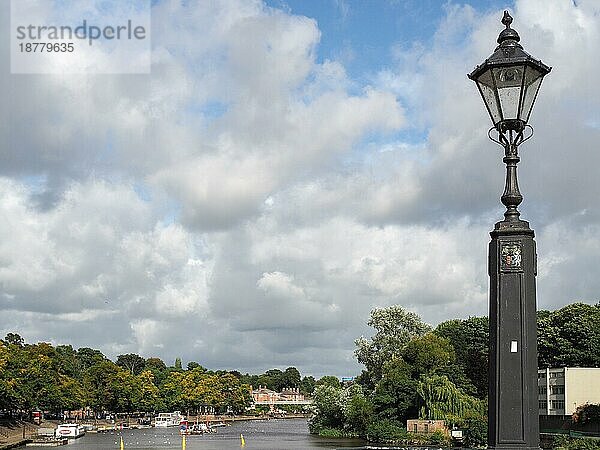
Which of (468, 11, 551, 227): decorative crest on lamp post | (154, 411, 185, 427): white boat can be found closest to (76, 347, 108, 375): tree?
(154, 411, 185, 427): white boat

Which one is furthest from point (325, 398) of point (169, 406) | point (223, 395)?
point (223, 395)

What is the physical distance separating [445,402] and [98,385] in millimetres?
57102

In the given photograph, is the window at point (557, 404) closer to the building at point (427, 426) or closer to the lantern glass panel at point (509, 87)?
the building at point (427, 426)

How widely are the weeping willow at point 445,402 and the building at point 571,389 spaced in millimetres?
5977

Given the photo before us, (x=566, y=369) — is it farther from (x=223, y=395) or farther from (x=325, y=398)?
(x=223, y=395)

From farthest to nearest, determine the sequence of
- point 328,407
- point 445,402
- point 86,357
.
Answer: point 86,357, point 328,407, point 445,402

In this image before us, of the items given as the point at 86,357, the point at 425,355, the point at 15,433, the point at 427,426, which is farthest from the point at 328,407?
the point at 86,357

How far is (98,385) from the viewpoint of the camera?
10906 centimetres

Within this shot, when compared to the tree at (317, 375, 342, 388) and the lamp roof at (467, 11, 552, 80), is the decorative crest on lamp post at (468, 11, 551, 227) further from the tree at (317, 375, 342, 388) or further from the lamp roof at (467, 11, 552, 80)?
the tree at (317, 375, 342, 388)

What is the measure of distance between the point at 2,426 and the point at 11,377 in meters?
5.52

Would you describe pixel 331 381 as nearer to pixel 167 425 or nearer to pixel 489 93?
pixel 167 425

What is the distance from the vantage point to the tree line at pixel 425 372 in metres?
67.8

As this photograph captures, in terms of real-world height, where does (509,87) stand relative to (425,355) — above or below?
above

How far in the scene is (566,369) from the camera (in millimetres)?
68812
